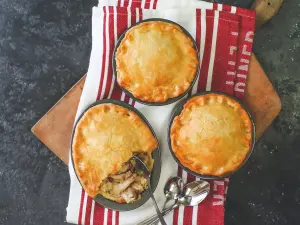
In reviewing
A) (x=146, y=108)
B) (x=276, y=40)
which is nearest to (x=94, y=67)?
(x=146, y=108)

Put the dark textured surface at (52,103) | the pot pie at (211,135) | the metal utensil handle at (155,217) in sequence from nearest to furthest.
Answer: the pot pie at (211,135), the metal utensil handle at (155,217), the dark textured surface at (52,103)

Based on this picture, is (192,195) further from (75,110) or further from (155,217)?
(75,110)

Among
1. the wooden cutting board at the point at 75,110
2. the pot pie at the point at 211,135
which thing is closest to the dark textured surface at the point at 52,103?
the wooden cutting board at the point at 75,110

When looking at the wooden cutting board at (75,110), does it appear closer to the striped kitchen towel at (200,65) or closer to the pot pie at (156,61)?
the striped kitchen towel at (200,65)

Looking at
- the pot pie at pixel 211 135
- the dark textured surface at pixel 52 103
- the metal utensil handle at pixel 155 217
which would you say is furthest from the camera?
the dark textured surface at pixel 52 103

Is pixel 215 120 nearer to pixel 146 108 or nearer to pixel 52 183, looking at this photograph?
pixel 146 108

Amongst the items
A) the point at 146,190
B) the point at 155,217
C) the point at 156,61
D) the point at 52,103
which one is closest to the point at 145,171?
the point at 146,190

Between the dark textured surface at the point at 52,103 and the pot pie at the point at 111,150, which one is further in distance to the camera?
the dark textured surface at the point at 52,103
